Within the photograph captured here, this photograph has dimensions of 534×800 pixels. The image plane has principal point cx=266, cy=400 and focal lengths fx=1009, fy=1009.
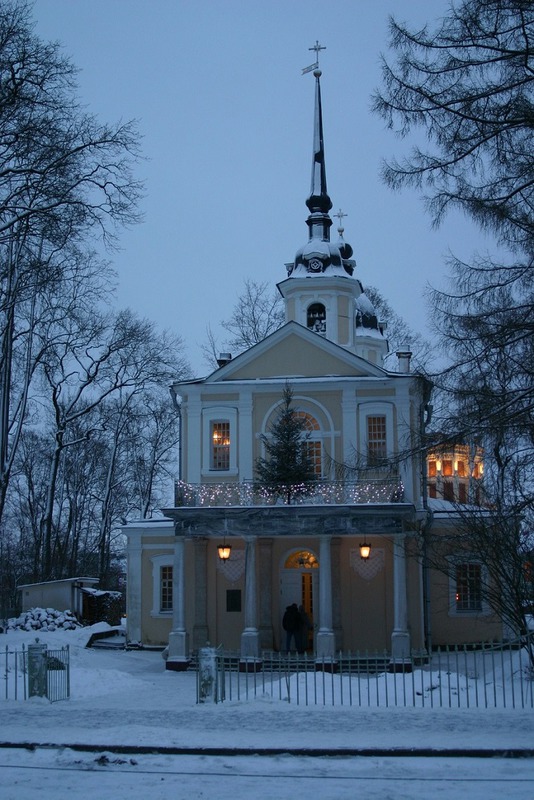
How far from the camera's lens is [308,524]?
996 inches

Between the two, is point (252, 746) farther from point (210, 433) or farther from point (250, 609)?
point (210, 433)

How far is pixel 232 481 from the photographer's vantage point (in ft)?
92.8

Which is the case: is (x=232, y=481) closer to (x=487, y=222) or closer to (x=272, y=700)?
(x=272, y=700)

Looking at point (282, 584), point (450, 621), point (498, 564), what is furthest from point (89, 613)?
point (498, 564)

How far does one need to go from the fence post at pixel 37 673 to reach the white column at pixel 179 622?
928 centimetres

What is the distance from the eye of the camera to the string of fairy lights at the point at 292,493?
Answer: 26.0 m

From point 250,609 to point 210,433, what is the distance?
550 cm

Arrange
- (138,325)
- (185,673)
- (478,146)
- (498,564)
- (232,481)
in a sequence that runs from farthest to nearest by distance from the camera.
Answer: (138,325) → (232,481) → (185,673) → (498,564) → (478,146)

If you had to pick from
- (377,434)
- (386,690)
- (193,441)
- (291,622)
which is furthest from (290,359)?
(386,690)

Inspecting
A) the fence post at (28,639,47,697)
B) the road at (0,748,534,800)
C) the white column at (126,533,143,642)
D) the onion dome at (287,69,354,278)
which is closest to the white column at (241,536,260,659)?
the white column at (126,533,143,642)

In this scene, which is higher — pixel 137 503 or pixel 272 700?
pixel 137 503

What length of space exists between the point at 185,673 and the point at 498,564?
375 inches

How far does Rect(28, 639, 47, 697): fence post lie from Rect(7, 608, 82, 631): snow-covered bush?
16253 mm

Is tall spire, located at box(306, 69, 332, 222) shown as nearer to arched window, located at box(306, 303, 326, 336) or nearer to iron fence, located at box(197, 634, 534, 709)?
arched window, located at box(306, 303, 326, 336)
